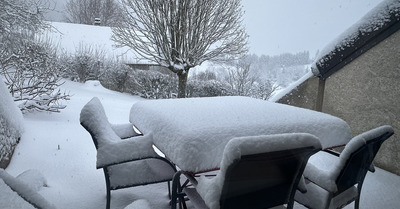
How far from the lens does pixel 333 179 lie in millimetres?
1915

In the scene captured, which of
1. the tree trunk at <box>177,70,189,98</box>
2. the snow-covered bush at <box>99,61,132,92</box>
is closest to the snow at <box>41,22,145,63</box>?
the snow-covered bush at <box>99,61,132,92</box>

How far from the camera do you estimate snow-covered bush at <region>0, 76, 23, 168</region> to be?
3055 mm

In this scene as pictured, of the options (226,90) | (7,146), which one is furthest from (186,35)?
(7,146)

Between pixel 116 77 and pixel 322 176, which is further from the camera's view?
pixel 116 77

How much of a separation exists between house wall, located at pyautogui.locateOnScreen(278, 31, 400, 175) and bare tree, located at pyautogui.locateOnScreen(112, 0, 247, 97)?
5.81 meters

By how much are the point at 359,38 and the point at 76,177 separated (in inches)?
183

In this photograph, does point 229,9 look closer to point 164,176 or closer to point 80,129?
point 80,129

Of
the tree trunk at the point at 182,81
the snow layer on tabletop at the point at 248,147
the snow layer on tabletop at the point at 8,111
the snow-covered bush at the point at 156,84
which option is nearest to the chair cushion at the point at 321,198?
the snow layer on tabletop at the point at 248,147

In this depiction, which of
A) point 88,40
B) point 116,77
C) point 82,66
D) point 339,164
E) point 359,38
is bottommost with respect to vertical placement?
point 116,77

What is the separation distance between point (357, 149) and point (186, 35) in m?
8.64

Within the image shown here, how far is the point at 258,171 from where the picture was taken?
152cm

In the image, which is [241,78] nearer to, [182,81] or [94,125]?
[182,81]

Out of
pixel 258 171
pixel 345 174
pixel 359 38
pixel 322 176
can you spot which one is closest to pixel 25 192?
pixel 258 171

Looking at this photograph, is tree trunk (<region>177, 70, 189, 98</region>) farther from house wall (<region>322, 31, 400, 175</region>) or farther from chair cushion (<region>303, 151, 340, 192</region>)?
chair cushion (<region>303, 151, 340, 192</region>)
